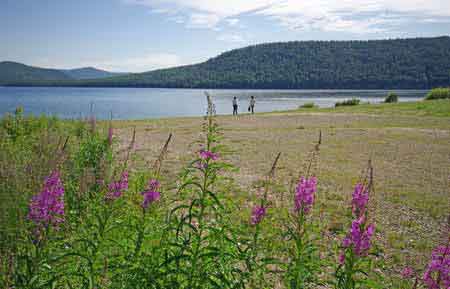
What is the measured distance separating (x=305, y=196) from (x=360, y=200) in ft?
1.17

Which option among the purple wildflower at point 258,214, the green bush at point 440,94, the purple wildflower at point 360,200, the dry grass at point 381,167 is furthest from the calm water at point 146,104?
the green bush at point 440,94

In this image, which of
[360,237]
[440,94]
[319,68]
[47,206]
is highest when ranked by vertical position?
[319,68]

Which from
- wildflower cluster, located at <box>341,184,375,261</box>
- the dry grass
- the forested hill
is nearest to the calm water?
the dry grass

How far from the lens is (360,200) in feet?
7.98

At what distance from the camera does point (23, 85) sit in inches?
7623

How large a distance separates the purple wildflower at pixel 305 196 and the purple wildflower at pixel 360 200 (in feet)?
0.90

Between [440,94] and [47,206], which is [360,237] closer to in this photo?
[47,206]

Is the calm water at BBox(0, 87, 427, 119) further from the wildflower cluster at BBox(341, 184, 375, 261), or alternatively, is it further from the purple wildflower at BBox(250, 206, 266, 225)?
the wildflower cluster at BBox(341, 184, 375, 261)

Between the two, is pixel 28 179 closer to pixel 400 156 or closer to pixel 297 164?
pixel 297 164

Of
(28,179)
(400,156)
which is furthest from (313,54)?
(28,179)

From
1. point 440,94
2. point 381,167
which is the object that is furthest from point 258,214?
point 440,94

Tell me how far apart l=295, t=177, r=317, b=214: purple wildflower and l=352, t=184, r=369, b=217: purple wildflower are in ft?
0.90

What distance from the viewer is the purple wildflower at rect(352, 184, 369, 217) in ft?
7.81

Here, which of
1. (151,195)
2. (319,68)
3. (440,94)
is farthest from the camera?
(319,68)
